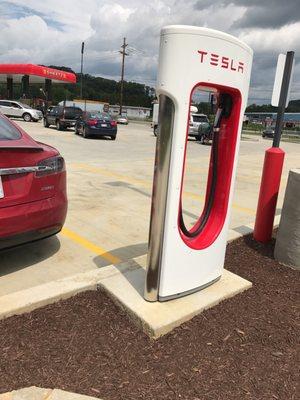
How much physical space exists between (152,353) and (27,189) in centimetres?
180

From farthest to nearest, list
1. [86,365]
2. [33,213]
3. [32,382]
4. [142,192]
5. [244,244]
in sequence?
[142,192]
[244,244]
[33,213]
[86,365]
[32,382]

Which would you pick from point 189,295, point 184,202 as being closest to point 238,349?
point 189,295

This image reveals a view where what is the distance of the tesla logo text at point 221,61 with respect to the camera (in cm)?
265

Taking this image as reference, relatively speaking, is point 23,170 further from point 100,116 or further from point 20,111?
point 20,111

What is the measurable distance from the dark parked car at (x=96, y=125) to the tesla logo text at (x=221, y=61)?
1795cm

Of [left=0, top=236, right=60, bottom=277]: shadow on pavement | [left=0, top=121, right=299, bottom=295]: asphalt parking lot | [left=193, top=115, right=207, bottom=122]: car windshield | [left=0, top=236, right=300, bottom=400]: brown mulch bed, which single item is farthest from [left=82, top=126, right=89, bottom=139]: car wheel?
[left=0, top=236, right=300, bottom=400]: brown mulch bed

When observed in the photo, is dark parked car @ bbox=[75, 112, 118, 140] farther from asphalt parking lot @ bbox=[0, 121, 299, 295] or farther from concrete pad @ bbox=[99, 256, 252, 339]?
concrete pad @ bbox=[99, 256, 252, 339]

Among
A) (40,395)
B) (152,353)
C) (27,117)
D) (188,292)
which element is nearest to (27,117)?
(27,117)

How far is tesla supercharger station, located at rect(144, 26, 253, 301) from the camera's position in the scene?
259 centimetres

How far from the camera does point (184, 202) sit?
7.21 metres

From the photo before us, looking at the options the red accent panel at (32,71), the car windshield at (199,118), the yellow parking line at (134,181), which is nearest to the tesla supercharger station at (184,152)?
the yellow parking line at (134,181)

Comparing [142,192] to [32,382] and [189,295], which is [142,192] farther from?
[32,382]

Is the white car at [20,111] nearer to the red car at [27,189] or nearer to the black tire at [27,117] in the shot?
the black tire at [27,117]

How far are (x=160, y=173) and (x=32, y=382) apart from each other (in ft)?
4.92
